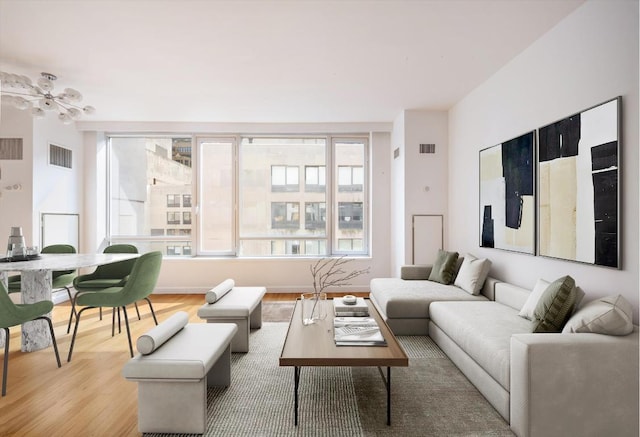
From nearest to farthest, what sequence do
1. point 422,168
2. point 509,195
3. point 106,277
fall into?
point 509,195, point 106,277, point 422,168

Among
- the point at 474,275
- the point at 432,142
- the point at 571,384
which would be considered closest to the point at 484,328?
the point at 571,384

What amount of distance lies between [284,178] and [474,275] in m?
3.55

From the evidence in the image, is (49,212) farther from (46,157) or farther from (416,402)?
A: (416,402)

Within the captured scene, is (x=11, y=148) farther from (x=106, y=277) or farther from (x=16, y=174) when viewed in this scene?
(x=106, y=277)

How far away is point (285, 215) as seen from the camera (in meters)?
6.07

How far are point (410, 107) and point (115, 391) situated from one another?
15.3ft

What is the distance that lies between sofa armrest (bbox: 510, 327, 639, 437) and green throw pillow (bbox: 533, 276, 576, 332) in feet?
1.10

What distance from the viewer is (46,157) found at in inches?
195

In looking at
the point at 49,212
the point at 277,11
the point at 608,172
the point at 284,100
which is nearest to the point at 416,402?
the point at 608,172

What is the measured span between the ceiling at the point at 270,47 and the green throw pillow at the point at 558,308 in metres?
2.06

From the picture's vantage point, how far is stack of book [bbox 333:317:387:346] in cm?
231

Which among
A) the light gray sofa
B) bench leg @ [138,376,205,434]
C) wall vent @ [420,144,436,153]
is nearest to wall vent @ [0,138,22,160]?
bench leg @ [138,376,205,434]

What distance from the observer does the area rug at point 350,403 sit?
204cm

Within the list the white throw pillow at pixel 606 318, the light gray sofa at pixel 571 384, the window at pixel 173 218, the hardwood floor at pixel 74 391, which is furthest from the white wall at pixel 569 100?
the window at pixel 173 218
